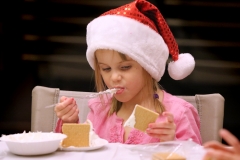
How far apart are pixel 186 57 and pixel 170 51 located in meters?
0.08

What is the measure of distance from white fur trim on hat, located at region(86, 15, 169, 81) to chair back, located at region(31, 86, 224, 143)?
38 centimetres

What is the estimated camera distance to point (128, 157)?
1.11 metres

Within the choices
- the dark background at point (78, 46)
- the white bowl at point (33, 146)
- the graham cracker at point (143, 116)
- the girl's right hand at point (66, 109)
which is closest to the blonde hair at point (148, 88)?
the girl's right hand at point (66, 109)

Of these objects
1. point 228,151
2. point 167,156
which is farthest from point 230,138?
point 167,156

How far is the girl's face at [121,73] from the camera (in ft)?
4.98

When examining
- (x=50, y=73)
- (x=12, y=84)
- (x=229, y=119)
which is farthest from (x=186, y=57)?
(x=12, y=84)

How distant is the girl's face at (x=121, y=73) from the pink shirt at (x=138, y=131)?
0.51 feet

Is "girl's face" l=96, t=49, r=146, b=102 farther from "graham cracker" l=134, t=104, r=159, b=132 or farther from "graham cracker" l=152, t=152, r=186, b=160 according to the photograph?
"graham cracker" l=152, t=152, r=186, b=160

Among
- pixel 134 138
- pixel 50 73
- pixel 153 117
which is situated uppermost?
pixel 50 73

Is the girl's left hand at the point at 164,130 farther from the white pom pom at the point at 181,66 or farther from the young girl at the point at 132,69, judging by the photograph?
the white pom pom at the point at 181,66

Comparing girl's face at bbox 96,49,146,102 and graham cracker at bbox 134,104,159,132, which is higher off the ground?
girl's face at bbox 96,49,146,102

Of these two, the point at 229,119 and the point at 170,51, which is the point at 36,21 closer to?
the point at 170,51

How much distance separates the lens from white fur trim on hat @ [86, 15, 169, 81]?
1525 mm

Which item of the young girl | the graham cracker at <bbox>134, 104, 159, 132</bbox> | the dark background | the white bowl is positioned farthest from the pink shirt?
the dark background
